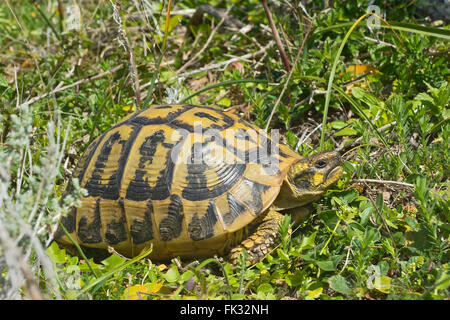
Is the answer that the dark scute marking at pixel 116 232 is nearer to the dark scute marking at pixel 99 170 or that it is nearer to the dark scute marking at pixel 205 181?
the dark scute marking at pixel 99 170

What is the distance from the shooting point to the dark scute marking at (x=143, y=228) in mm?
2869

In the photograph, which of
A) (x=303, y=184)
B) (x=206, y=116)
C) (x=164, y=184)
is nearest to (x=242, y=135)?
(x=206, y=116)

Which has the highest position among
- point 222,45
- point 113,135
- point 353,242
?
point 222,45

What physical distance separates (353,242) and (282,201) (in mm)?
626

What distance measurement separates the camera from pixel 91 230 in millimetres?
3041

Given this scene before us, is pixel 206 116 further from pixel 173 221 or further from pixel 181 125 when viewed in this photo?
pixel 173 221

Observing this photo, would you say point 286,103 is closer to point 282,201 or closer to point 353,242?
point 282,201

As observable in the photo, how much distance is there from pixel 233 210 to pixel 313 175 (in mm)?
567

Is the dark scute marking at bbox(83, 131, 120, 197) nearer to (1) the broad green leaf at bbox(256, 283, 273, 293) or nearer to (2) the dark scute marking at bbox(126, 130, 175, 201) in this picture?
(2) the dark scute marking at bbox(126, 130, 175, 201)

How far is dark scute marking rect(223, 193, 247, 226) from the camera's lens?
278cm
